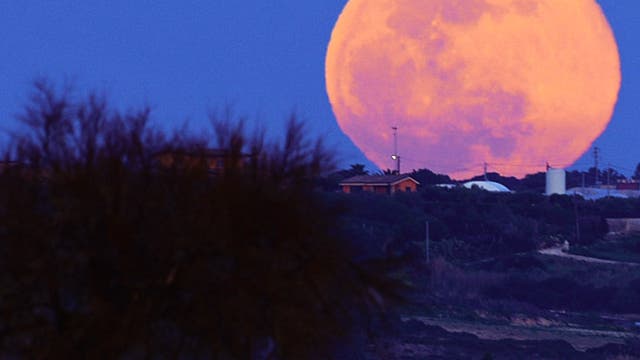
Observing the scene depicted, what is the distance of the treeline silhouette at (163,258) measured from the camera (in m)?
10.8

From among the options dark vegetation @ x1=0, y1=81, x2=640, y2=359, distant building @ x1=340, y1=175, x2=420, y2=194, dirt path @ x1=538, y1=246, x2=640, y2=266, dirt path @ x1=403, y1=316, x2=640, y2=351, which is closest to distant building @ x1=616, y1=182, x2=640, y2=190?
distant building @ x1=340, y1=175, x2=420, y2=194

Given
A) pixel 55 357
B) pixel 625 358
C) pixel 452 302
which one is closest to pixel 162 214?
pixel 55 357

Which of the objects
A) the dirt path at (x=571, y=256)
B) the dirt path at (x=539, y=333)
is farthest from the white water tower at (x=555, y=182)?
the dirt path at (x=539, y=333)

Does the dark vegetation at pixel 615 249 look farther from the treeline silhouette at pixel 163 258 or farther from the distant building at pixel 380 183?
the treeline silhouette at pixel 163 258

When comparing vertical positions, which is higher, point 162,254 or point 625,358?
point 162,254

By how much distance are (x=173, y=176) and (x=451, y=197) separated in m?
67.4

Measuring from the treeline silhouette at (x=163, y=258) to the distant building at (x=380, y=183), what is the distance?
7001 centimetres

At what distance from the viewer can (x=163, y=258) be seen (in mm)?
10938

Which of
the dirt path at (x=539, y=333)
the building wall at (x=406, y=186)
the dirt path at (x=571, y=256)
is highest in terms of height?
the building wall at (x=406, y=186)

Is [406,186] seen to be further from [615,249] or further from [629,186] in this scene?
[629,186]

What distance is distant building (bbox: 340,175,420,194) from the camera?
84.3 meters

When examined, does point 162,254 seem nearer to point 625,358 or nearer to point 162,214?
point 162,214

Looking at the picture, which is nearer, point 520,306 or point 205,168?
point 205,168

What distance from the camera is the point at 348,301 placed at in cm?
1193
